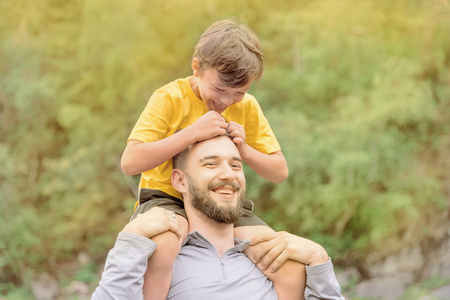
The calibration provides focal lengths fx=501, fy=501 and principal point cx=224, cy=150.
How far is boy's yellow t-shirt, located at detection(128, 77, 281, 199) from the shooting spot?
1.71 m

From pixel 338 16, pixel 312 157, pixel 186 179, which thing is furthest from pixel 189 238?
pixel 338 16

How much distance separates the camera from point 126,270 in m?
1.35

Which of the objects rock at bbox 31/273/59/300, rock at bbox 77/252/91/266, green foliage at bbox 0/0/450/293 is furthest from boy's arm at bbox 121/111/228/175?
rock at bbox 77/252/91/266

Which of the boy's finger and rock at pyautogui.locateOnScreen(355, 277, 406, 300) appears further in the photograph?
rock at pyautogui.locateOnScreen(355, 277, 406, 300)

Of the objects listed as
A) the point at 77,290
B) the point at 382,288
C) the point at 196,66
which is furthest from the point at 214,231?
the point at 77,290

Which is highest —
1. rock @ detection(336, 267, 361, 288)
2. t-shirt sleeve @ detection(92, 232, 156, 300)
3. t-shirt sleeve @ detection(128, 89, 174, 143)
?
t-shirt sleeve @ detection(128, 89, 174, 143)

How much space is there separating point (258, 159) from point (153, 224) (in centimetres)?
51

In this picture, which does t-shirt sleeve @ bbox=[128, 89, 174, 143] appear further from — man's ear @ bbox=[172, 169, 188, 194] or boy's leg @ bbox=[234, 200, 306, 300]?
boy's leg @ bbox=[234, 200, 306, 300]

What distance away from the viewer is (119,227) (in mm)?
8414

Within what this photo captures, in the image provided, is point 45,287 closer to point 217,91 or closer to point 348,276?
point 348,276

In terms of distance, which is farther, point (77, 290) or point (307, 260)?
point (77, 290)

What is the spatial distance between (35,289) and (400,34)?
7.32 m

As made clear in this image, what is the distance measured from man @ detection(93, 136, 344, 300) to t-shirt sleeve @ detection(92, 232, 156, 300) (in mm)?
92

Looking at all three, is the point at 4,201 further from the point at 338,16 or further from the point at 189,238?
the point at 189,238
